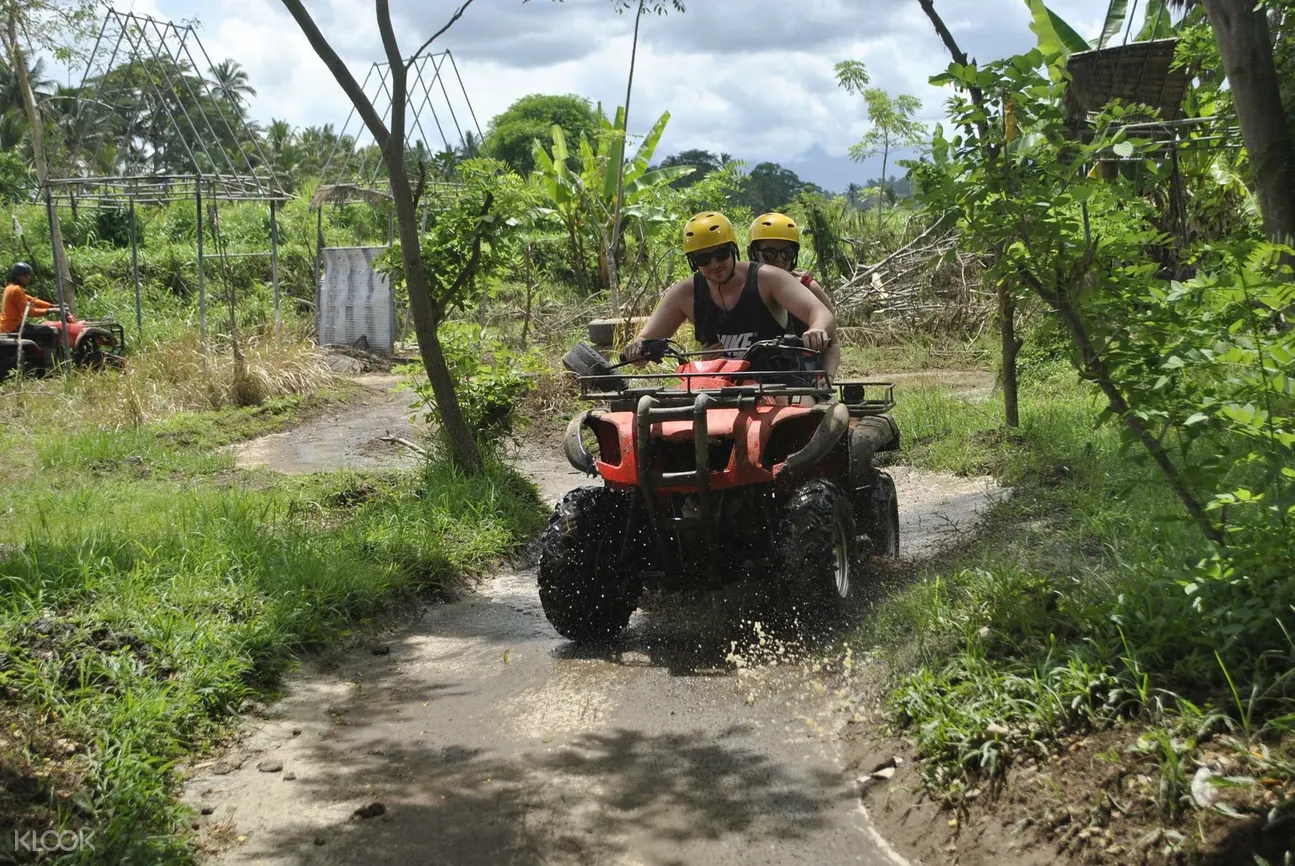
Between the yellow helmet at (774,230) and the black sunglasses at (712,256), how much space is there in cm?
91

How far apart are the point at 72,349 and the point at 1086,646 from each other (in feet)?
52.7

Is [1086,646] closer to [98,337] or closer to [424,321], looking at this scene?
[424,321]

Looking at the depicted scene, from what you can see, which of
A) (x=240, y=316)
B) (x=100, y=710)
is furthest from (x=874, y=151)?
(x=100, y=710)

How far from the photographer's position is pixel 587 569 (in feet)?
21.4

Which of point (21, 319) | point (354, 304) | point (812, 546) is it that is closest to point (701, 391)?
point (812, 546)

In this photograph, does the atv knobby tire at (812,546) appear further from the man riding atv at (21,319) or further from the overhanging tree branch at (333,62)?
the man riding atv at (21,319)

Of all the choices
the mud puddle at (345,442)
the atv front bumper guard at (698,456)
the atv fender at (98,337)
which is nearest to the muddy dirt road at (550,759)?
the atv front bumper guard at (698,456)

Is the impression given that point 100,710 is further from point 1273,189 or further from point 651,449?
point 1273,189

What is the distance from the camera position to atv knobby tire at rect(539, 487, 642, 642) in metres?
6.45

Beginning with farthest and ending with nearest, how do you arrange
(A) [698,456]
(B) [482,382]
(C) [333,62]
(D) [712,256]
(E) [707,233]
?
(B) [482,382], (C) [333,62], (D) [712,256], (E) [707,233], (A) [698,456]

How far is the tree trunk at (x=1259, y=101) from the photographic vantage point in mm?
5512

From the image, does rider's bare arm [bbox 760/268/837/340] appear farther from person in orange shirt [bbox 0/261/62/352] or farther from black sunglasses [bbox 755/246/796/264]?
person in orange shirt [bbox 0/261/62/352]

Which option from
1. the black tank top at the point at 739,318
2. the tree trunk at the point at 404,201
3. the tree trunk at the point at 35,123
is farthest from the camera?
the tree trunk at the point at 35,123

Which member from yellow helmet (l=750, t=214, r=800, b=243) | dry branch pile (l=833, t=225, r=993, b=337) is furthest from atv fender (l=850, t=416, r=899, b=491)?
dry branch pile (l=833, t=225, r=993, b=337)
